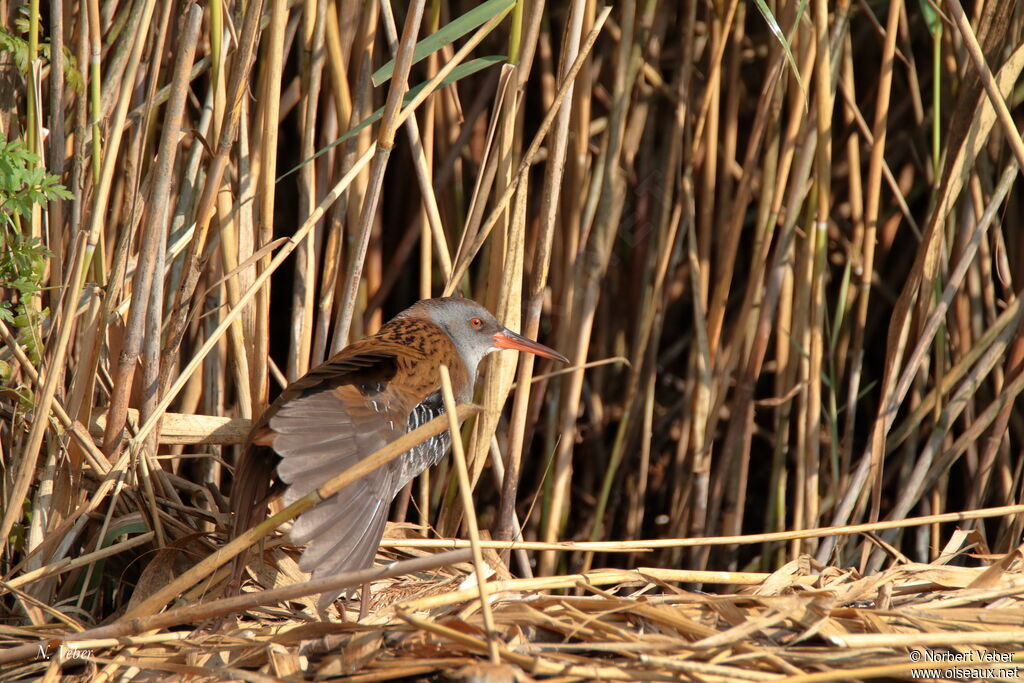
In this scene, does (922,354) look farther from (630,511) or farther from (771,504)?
(630,511)

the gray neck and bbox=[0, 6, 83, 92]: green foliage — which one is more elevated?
bbox=[0, 6, 83, 92]: green foliage

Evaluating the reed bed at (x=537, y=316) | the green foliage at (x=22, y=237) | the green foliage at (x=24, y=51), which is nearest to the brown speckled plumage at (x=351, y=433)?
the reed bed at (x=537, y=316)

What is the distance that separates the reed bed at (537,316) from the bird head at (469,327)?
69 mm

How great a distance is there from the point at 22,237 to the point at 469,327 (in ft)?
4.17

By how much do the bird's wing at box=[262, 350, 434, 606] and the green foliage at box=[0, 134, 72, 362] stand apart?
0.62 metres

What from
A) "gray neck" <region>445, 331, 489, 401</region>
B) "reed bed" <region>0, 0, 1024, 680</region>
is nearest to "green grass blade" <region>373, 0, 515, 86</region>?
"reed bed" <region>0, 0, 1024, 680</region>

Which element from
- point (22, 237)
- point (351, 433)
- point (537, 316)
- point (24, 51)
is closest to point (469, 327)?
point (537, 316)

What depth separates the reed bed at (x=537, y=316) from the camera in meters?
2.10

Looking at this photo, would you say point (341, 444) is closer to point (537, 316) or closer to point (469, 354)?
point (537, 316)

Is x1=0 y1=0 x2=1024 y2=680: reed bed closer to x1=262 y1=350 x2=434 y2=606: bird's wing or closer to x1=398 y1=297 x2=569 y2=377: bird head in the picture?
x1=398 y1=297 x2=569 y2=377: bird head

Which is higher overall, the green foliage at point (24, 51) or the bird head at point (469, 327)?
the green foliage at point (24, 51)

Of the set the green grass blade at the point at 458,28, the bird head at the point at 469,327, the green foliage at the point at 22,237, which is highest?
the green grass blade at the point at 458,28

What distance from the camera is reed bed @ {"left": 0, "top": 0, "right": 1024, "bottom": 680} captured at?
210 centimetres

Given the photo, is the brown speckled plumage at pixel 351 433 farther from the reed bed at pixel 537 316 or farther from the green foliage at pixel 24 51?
A: the green foliage at pixel 24 51
